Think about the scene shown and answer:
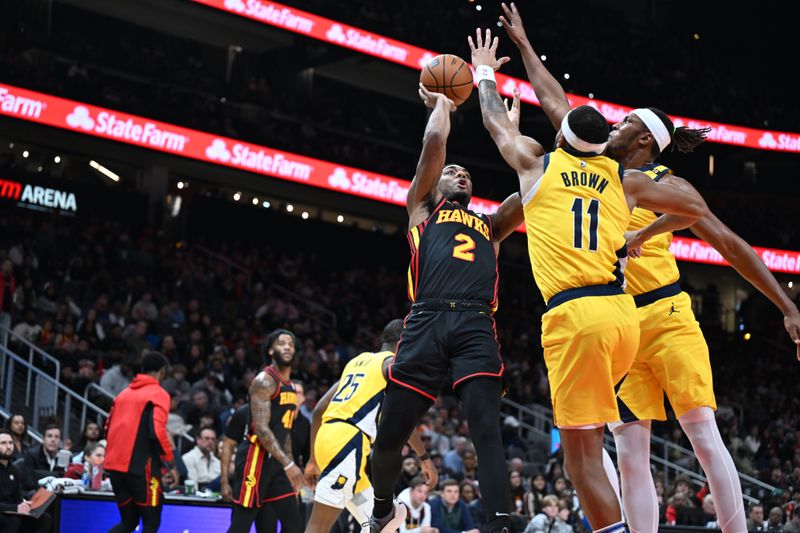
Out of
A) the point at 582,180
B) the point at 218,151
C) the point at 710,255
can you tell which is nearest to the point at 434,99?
the point at 582,180

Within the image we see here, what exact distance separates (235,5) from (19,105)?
5.41 m

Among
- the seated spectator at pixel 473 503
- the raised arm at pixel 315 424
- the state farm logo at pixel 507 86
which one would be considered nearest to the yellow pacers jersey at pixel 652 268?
the raised arm at pixel 315 424

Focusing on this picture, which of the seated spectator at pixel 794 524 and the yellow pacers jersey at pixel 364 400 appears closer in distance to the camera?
the yellow pacers jersey at pixel 364 400

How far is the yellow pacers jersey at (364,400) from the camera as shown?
7.68m

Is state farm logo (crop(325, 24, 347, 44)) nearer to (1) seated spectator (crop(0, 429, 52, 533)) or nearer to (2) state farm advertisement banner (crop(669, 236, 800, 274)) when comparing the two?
(2) state farm advertisement banner (crop(669, 236, 800, 274))

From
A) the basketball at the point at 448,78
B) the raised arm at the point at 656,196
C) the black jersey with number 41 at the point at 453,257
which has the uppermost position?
the basketball at the point at 448,78

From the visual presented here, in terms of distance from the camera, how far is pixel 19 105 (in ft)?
63.6

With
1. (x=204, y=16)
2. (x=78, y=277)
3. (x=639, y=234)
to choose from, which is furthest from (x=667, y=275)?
(x=204, y=16)

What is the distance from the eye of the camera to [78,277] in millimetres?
18469

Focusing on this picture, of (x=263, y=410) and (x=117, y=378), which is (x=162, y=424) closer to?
(x=263, y=410)

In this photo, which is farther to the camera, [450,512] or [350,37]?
[350,37]

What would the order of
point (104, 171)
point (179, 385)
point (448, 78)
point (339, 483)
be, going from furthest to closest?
point (104, 171) → point (179, 385) → point (339, 483) → point (448, 78)

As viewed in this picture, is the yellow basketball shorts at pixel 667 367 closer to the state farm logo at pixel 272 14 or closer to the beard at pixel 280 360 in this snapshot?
the beard at pixel 280 360

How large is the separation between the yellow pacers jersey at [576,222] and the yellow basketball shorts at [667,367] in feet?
2.40
